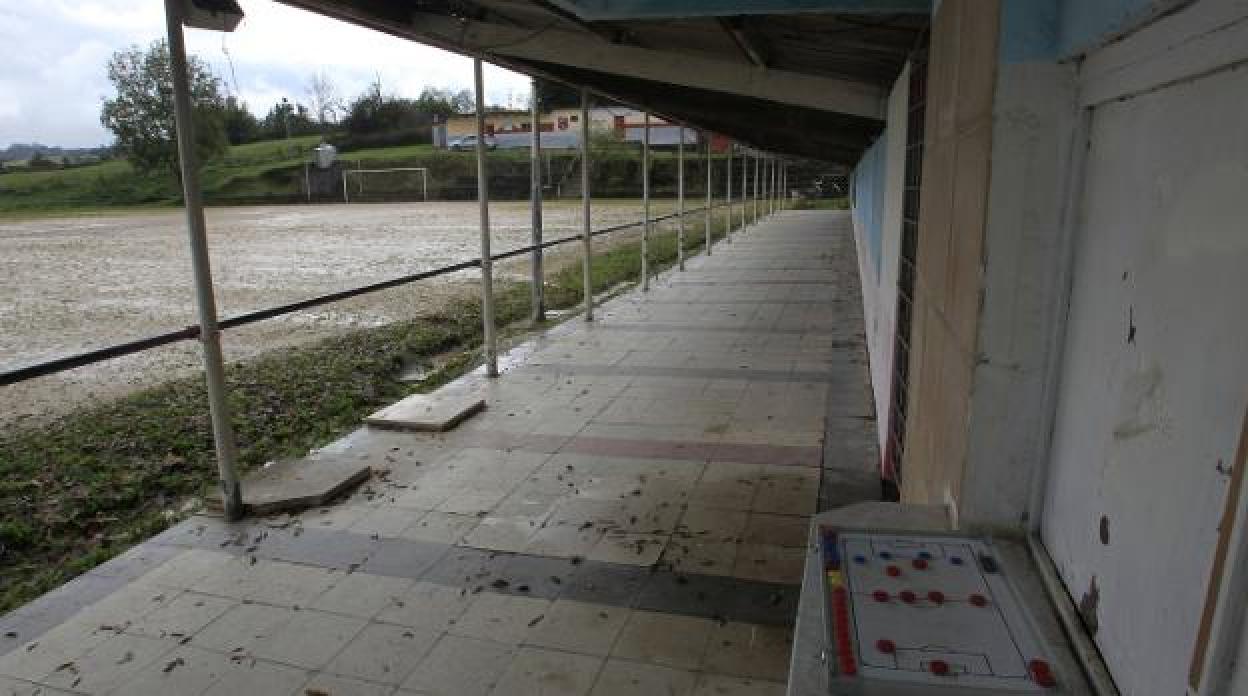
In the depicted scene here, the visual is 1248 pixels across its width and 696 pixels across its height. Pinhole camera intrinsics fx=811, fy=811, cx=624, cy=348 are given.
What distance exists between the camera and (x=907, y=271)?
3.57 meters

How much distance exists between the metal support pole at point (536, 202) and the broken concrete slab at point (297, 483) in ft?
10.6

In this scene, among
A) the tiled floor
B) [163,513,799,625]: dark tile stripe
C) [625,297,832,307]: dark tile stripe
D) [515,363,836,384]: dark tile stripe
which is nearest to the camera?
the tiled floor

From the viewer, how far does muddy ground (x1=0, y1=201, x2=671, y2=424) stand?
290 inches

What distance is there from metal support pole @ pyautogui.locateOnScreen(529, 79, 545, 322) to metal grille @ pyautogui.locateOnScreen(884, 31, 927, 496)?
12.7ft

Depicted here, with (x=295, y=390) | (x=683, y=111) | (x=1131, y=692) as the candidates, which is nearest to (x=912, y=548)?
(x=1131, y=692)

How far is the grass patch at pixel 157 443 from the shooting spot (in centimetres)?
371

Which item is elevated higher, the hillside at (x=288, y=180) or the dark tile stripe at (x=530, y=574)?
the hillside at (x=288, y=180)

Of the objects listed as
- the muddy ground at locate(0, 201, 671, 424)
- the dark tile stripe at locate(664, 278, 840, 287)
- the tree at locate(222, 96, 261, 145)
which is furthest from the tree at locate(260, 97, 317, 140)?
the dark tile stripe at locate(664, 278, 840, 287)

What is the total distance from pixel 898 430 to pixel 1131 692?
2465mm

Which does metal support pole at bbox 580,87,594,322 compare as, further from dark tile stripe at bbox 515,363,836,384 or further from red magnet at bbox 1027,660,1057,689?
red magnet at bbox 1027,660,1057,689

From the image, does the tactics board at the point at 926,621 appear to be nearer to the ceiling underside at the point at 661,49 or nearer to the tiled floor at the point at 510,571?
the tiled floor at the point at 510,571

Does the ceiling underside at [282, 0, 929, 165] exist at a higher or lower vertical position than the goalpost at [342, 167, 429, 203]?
higher

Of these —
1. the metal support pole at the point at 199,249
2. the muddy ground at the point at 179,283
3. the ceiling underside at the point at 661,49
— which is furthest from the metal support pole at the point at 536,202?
the metal support pole at the point at 199,249

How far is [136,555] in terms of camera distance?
344cm
